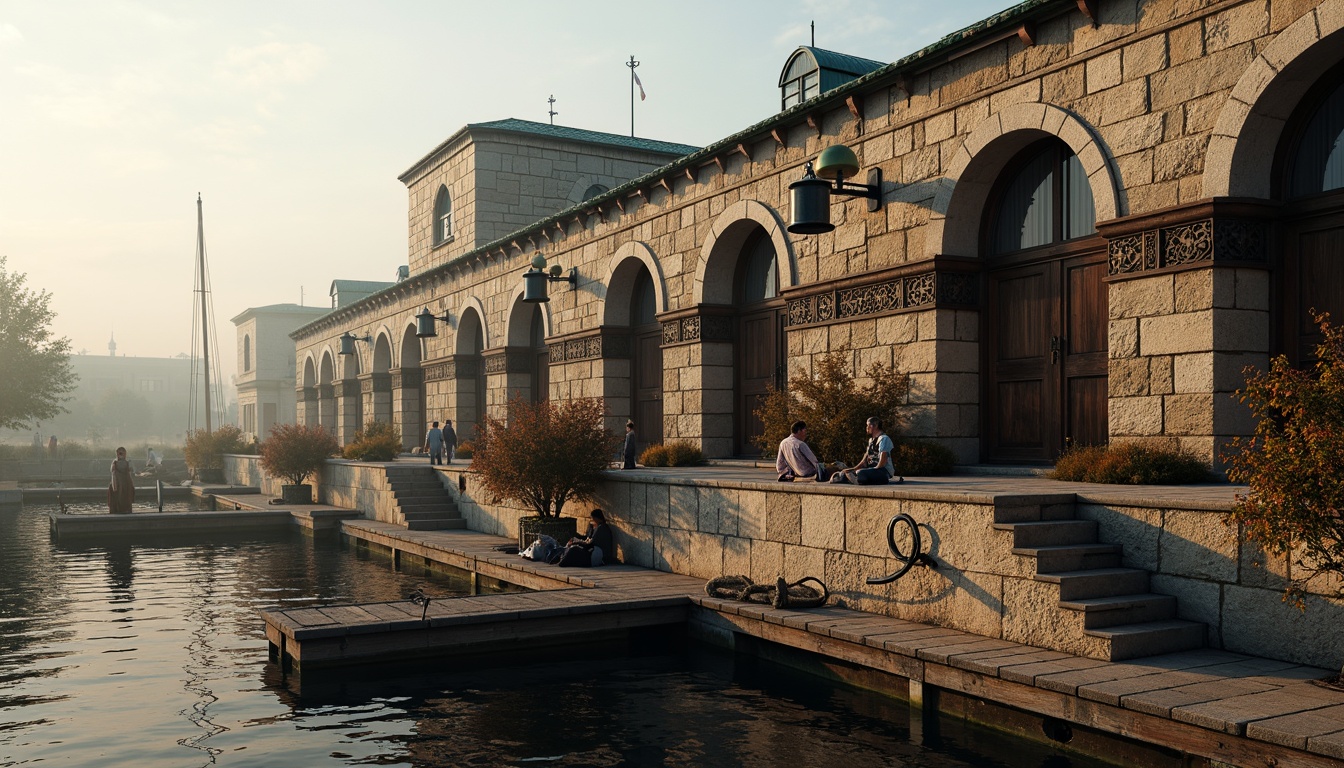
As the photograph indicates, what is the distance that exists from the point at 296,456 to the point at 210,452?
15.6 meters

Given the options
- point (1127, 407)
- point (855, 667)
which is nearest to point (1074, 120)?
point (1127, 407)

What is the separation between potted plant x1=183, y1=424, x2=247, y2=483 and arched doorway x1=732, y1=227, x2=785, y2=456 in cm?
2871

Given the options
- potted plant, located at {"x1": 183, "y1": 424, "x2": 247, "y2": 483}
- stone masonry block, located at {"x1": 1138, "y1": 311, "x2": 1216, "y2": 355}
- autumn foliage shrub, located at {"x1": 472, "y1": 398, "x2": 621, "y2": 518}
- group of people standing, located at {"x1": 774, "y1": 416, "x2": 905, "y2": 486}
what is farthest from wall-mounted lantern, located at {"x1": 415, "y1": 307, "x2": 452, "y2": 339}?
stone masonry block, located at {"x1": 1138, "y1": 311, "x2": 1216, "y2": 355}

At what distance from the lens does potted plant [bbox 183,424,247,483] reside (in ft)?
135

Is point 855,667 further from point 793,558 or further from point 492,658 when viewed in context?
point 492,658

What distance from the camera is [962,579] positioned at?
950 centimetres

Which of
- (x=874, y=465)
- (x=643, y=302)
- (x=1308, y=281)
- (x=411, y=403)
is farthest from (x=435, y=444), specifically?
(x=1308, y=281)

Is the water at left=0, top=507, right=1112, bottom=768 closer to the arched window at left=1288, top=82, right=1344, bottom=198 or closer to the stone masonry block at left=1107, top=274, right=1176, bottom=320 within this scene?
the stone masonry block at left=1107, top=274, right=1176, bottom=320

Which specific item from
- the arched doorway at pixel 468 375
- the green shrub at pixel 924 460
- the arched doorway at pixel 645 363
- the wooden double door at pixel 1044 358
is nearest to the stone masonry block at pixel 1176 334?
the wooden double door at pixel 1044 358

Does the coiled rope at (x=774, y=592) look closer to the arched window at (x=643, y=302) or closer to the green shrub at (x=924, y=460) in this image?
the green shrub at (x=924, y=460)

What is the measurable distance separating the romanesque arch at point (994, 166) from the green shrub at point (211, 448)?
112 feet

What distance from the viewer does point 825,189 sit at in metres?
13.7

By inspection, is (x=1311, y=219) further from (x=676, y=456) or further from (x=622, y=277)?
(x=622, y=277)

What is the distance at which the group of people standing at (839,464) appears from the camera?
1177cm
